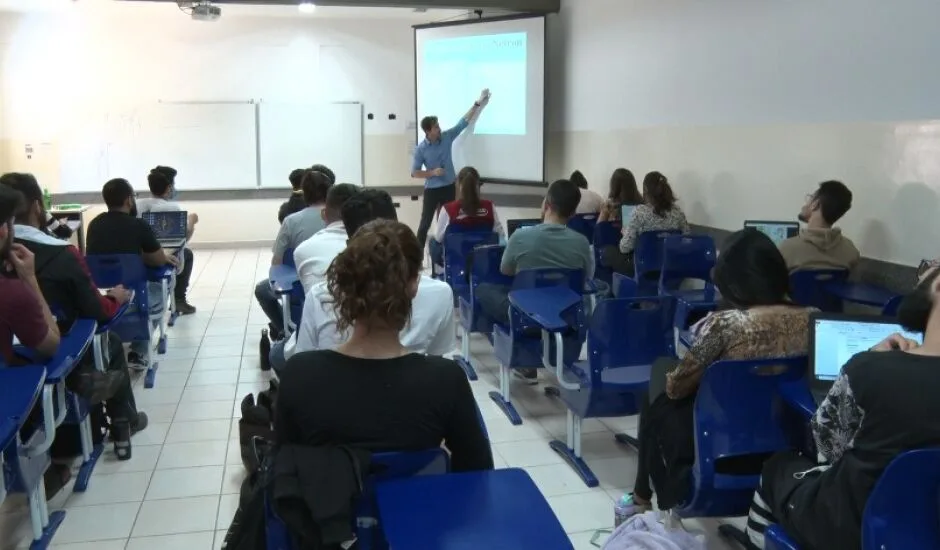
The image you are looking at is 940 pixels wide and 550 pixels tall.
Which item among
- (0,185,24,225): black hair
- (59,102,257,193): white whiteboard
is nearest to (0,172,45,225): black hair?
(0,185,24,225): black hair

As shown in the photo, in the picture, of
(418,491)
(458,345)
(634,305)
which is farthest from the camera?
(458,345)

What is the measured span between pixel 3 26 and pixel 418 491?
930cm

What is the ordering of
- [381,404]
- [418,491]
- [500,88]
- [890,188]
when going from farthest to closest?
[500,88] < [890,188] < [381,404] < [418,491]

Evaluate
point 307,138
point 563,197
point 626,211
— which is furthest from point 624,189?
point 307,138

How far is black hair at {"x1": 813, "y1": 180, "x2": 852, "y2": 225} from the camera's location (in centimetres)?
404

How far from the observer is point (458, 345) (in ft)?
18.1

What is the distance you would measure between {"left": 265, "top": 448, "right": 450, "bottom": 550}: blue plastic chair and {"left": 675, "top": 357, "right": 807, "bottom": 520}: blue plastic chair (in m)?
0.97

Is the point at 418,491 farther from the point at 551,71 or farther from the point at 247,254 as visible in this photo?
the point at 247,254

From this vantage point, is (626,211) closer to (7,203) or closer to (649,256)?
(649,256)

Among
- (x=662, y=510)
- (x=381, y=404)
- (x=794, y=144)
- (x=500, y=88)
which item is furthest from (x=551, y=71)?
(x=381, y=404)

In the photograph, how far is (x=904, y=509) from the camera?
1.54m

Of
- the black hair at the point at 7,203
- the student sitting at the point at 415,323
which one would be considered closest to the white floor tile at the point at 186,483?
the student sitting at the point at 415,323

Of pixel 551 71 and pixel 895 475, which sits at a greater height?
pixel 551 71

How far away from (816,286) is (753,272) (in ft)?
6.00
